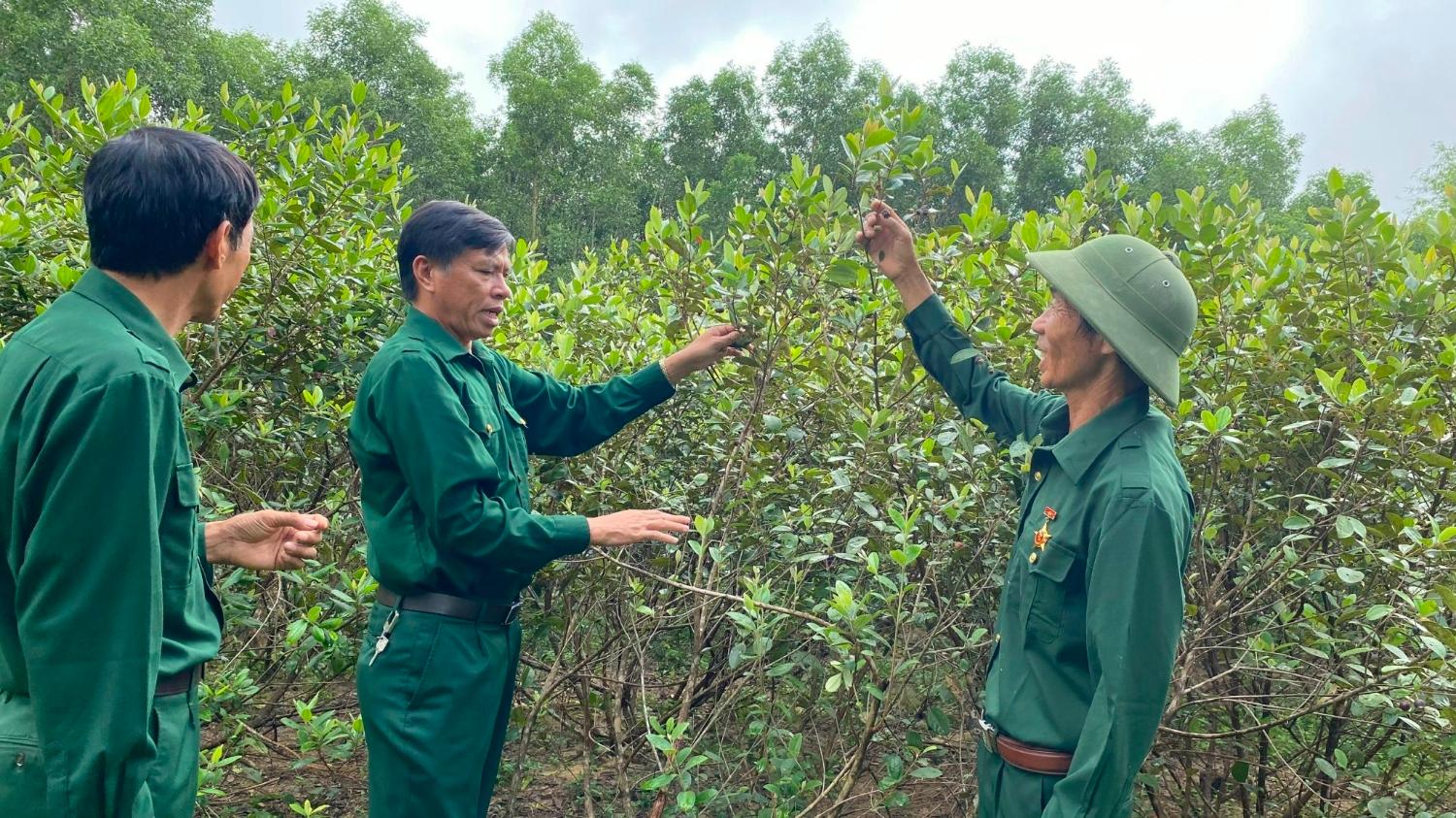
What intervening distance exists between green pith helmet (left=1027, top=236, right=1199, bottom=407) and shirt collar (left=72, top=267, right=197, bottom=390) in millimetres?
1665

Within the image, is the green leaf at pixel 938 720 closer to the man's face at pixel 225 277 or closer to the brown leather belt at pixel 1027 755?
the brown leather belt at pixel 1027 755

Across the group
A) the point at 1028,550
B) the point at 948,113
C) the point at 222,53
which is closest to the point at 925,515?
→ the point at 1028,550

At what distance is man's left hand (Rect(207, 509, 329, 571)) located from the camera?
2.00 metres

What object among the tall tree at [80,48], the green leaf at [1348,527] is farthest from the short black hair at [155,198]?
the tall tree at [80,48]

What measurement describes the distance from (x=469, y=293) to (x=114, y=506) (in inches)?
47.4

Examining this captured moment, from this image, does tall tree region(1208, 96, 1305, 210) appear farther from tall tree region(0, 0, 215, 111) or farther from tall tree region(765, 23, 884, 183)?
tall tree region(0, 0, 215, 111)

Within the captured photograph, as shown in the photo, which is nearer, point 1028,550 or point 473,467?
point 1028,550

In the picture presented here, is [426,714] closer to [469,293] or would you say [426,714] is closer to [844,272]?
[469,293]

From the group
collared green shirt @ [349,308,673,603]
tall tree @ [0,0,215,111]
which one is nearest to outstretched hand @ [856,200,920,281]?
collared green shirt @ [349,308,673,603]

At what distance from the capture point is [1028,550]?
2.07 metres

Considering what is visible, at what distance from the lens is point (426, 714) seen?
2.29 meters

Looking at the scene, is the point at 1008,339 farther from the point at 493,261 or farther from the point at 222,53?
the point at 222,53

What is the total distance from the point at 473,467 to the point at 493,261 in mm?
606

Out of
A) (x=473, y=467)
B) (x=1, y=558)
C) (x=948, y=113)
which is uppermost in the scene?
(x=948, y=113)
